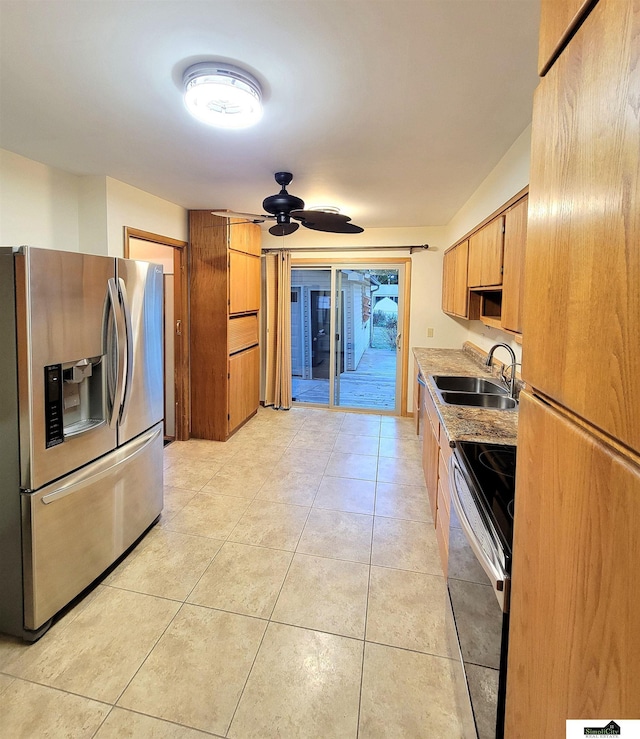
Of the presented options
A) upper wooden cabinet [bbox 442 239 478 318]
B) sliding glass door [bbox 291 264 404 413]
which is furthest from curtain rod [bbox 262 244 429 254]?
upper wooden cabinet [bbox 442 239 478 318]

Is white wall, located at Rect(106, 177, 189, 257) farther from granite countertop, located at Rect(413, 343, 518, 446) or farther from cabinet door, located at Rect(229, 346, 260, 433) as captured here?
granite countertop, located at Rect(413, 343, 518, 446)

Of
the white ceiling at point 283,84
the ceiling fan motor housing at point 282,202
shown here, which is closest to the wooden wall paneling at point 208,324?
the white ceiling at point 283,84

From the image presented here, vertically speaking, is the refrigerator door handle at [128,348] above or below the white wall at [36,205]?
below

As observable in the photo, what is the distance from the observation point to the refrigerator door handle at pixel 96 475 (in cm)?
183

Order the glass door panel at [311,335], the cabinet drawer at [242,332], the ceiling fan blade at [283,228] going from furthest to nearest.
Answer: the glass door panel at [311,335]
the cabinet drawer at [242,332]
the ceiling fan blade at [283,228]

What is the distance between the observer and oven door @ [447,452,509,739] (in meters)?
1.03

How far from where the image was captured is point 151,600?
206cm

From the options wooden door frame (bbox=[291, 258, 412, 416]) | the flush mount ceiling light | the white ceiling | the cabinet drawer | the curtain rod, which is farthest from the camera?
wooden door frame (bbox=[291, 258, 412, 416])

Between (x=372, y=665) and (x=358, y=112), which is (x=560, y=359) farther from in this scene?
(x=358, y=112)

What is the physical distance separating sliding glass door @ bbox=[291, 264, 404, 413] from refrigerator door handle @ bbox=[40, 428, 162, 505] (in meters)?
3.36

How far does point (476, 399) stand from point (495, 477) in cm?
151

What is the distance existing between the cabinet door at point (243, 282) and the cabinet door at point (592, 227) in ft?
12.8

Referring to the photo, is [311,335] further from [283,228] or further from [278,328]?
[283,228]

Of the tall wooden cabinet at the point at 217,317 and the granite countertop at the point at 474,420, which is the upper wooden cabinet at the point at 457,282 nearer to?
the granite countertop at the point at 474,420
